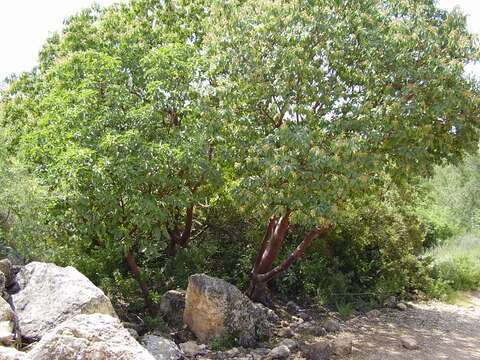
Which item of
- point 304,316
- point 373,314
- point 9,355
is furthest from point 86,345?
point 373,314

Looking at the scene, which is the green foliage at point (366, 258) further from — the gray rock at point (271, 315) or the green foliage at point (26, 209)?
the green foliage at point (26, 209)

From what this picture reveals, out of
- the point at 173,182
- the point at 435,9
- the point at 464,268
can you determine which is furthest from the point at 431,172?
the point at 464,268

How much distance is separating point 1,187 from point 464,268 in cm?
1188

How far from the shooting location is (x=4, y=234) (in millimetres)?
9938

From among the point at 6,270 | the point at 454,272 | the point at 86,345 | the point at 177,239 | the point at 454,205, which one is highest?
the point at 454,205

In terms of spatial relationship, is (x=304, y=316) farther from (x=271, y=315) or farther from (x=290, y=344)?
(x=290, y=344)

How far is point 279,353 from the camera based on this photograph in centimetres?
751

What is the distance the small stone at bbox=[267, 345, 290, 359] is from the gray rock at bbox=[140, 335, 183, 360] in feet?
4.77

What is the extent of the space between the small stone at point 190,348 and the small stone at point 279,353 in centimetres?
112

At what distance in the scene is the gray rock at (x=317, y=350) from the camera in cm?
→ 753

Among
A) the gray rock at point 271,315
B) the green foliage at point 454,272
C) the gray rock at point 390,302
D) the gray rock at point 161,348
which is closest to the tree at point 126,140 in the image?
the gray rock at point 161,348

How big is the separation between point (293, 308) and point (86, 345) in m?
6.87

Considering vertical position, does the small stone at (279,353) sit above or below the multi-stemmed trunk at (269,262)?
below

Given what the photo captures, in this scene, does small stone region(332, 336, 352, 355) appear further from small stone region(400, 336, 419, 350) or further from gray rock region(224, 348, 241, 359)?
gray rock region(224, 348, 241, 359)
